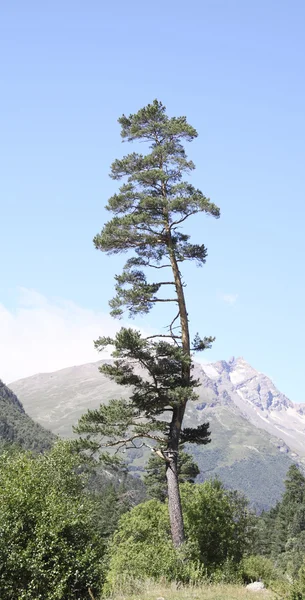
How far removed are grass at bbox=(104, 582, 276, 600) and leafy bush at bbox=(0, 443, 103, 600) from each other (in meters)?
2.02

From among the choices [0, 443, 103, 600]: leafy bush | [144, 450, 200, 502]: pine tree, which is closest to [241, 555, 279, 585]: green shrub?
[0, 443, 103, 600]: leafy bush

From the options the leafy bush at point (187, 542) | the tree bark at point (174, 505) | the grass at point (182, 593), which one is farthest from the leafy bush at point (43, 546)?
the tree bark at point (174, 505)

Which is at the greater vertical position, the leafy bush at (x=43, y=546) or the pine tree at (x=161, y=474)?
the leafy bush at (x=43, y=546)

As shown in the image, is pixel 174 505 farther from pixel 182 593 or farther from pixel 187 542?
pixel 182 593

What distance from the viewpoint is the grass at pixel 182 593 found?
54.8 ft

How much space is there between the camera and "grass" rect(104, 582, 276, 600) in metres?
16.7

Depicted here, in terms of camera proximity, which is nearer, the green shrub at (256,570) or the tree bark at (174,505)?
the tree bark at (174,505)

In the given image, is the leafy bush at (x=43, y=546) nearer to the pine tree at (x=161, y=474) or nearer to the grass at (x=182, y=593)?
the grass at (x=182, y=593)

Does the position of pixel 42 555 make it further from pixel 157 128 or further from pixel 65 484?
A: pixel 157 128

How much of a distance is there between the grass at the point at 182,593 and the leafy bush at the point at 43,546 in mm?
2023

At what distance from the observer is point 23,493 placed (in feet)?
54.1

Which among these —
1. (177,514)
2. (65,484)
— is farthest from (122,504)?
(177,514)

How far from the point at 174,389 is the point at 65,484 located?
1058cm

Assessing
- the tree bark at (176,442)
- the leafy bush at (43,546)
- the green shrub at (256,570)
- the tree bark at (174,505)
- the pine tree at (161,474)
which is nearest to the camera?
the leafy bush at (43,546)
